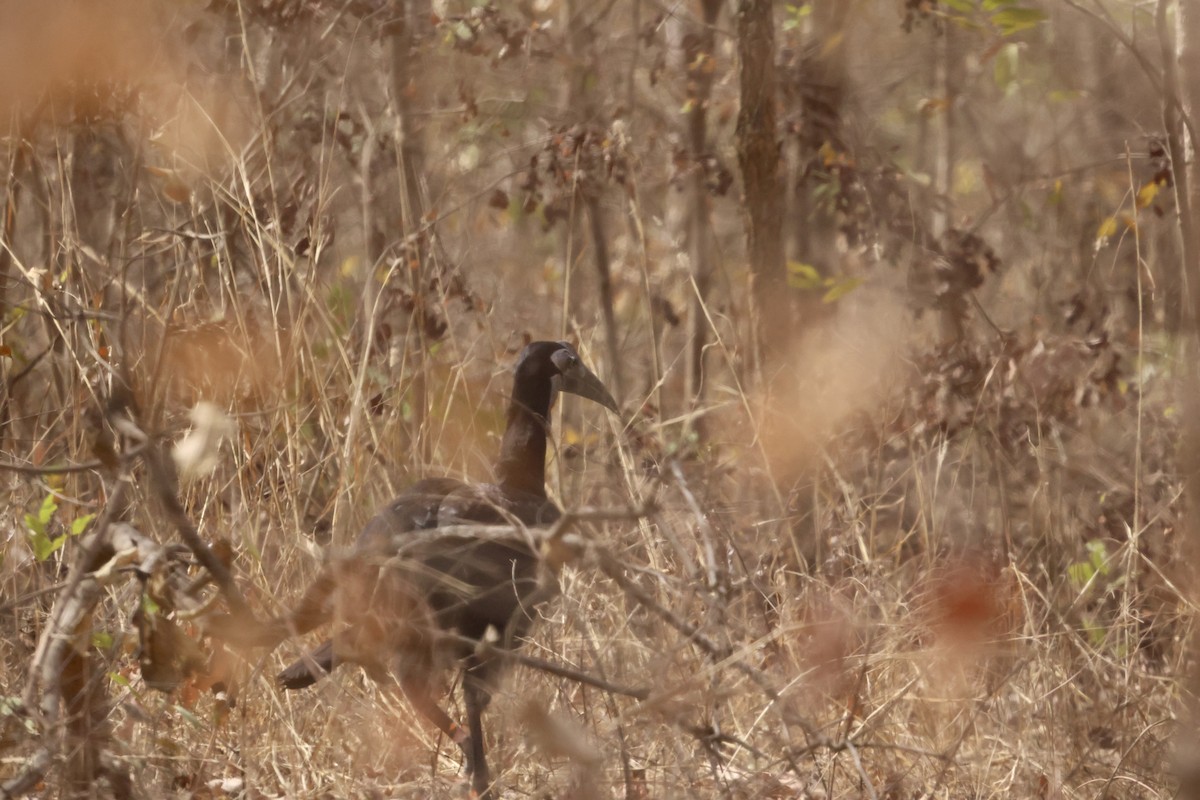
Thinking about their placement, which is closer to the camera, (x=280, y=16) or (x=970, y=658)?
(x=970, y=658)

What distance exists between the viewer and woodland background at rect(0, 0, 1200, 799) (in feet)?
9.09

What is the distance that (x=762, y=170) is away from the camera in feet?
17.2

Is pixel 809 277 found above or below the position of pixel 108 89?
below

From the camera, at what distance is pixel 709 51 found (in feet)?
20.9

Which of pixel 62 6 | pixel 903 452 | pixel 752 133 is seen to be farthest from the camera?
pixel 903 452

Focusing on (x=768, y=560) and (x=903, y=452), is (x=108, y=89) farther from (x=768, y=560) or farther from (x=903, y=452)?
(x=903, y=452)

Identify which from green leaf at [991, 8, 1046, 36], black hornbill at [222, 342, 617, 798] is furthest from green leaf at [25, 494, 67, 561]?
green leaf at [991, 8, 1046, 36]

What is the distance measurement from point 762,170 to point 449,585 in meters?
2.66

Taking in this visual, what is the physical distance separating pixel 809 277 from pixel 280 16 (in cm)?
245

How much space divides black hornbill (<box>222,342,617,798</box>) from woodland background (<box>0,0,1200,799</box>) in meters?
0.12

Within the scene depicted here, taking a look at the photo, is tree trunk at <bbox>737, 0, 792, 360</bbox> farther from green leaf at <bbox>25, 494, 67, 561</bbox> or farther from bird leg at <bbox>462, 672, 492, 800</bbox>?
green leaf at <bbox>25, 494, 67, 561</bbox>

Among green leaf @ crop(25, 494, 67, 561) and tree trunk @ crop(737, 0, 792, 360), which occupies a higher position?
tree trunk @ crop(737, 0, 792, 360)

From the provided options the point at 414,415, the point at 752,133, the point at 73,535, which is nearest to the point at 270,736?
the point at 73,535

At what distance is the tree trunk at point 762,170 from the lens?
16.9ft
